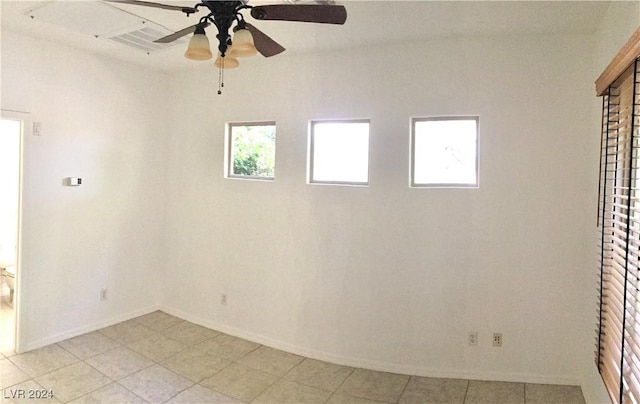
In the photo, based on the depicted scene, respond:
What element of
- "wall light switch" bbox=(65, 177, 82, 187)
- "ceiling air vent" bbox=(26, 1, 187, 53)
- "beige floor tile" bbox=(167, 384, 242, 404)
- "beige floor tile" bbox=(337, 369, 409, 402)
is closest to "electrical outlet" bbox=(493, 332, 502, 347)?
"beige floor tile" bbox=(337, 369, 409, 402)

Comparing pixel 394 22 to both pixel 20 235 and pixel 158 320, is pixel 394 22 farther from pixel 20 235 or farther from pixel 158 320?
pixel 158 320

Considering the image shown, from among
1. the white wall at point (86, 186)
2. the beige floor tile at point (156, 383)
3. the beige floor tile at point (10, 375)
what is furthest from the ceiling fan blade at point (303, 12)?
the beige floor tile at point (10, 375)

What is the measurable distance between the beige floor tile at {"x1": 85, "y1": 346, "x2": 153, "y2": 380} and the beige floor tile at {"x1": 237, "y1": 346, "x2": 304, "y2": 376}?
0.81 metres

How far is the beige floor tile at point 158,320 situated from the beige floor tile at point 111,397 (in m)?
1.05

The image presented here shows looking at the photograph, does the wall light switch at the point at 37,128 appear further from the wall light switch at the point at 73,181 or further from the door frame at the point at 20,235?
the wall light switch at the point at 73,181

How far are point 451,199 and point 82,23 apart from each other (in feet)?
10.1

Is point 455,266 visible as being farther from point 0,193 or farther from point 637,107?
point 0,193

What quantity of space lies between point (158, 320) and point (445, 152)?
335cm

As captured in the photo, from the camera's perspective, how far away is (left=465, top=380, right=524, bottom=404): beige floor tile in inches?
103

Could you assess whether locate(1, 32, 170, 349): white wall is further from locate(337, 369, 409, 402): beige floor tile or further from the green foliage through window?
locate(337, 369, 409, 402): beige floor tile

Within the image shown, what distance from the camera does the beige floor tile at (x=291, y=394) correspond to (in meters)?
2.64

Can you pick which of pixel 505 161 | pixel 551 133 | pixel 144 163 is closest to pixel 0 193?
pixel 144 163

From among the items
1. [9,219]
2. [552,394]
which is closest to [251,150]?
[9,219]

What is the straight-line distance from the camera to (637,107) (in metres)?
1.72
